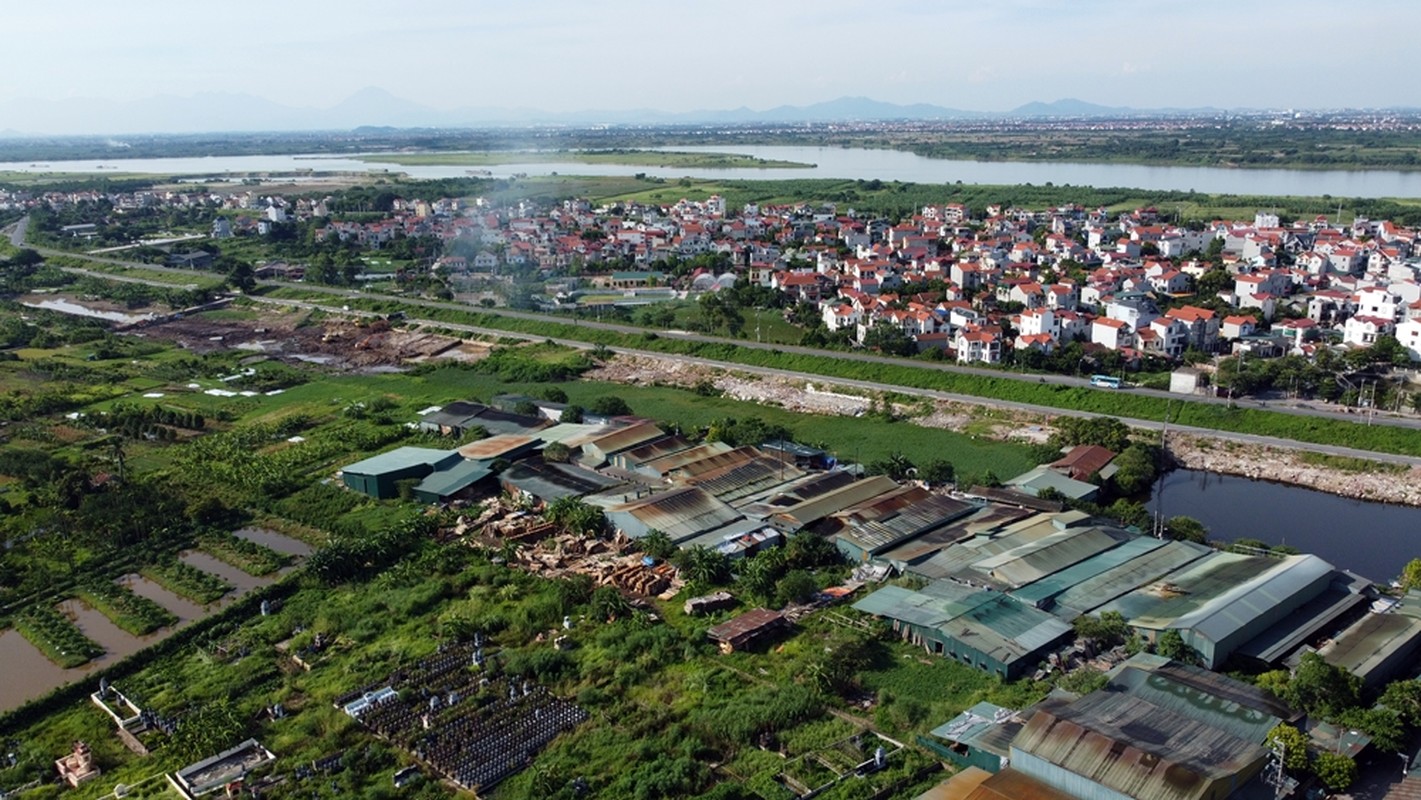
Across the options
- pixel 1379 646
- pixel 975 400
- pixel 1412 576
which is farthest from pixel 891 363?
pixel 1379 646

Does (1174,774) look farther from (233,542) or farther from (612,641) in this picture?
(233,542)

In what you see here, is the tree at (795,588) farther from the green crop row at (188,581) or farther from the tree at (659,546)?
the green crop row at (188,581)

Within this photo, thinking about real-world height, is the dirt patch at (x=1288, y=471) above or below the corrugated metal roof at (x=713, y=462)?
below

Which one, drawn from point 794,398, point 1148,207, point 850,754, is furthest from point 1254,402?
point 1148,207

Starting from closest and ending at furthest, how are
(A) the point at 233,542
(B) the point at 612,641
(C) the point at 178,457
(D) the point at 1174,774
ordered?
(D) the point at 1174,774, (B) the point at 612,641, (A) the point at 233,542, (C) the point at 178,457

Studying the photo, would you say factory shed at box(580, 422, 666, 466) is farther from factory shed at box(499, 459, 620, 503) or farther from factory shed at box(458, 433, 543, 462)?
factory shed at box(458, 433, 543, 462)

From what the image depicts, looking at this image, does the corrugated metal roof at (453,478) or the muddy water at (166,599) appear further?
the corrugated metal roof at (453,478)

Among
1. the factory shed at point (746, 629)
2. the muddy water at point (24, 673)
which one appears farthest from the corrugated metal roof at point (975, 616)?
the muddy water at point (24, 673)
